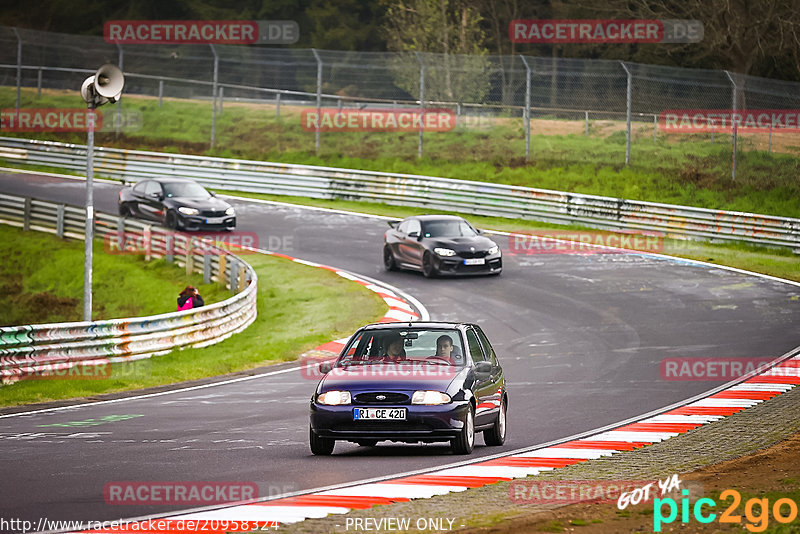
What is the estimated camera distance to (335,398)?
1127 centimetres

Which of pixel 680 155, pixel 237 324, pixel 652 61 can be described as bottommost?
pixel 237 324

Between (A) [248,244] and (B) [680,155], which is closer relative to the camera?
(A) [248,244]

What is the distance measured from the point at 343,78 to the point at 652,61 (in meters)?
22.6

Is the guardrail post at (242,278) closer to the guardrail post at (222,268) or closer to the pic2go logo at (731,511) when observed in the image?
the guardrail post at (222,268)

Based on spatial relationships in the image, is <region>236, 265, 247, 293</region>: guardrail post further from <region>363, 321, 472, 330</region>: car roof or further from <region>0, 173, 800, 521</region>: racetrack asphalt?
<region>363, 321, 472, 330</region>: car roof

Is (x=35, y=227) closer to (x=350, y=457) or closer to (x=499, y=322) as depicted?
(x=499, y=322)

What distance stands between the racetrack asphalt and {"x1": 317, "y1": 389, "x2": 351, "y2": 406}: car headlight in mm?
535

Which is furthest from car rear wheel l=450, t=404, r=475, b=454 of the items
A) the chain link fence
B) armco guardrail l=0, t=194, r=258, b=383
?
the chain link fence

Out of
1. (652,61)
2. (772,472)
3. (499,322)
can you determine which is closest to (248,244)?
(499,322)

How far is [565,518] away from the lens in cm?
816

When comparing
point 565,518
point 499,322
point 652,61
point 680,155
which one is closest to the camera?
point 565,518

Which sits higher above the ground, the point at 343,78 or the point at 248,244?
the point at 343,78

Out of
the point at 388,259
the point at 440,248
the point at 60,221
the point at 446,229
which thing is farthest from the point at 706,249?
the point at 60,221

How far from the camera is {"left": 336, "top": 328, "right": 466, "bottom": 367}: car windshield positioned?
1202cm
